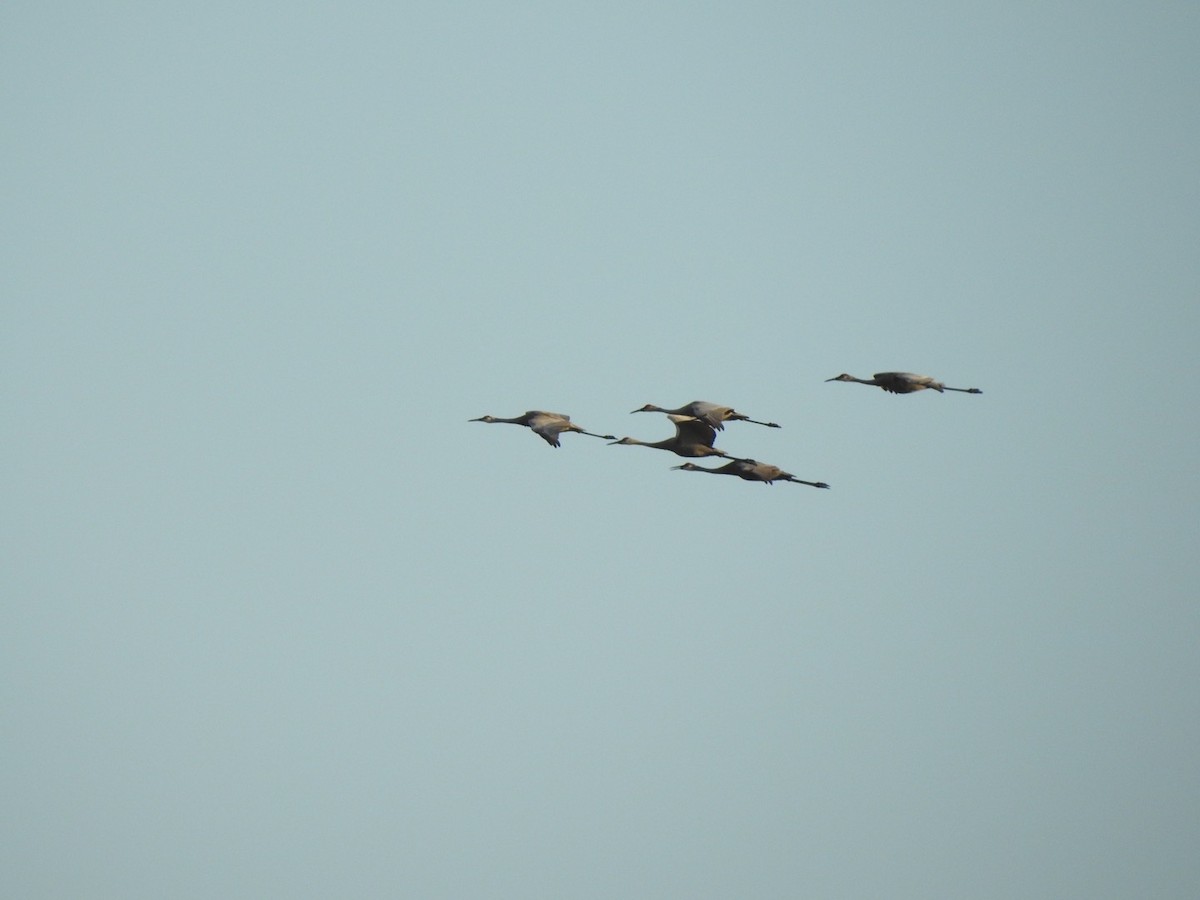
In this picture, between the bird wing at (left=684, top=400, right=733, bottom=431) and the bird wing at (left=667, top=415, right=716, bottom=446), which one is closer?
the bird wing at (left=684, top=400, right=733, bottom=431)

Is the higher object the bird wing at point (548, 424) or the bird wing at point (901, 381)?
the bird wing at point (901, 381)

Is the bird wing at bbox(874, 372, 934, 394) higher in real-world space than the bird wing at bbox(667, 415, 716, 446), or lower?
higher

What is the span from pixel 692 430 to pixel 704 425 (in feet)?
1.94

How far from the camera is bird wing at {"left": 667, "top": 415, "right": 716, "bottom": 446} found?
7988 centimetres

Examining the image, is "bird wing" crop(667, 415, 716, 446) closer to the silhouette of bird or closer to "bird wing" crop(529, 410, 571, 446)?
the silhouette of bird

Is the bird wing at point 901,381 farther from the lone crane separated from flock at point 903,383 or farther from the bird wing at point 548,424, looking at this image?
the bird wing at point 548,424

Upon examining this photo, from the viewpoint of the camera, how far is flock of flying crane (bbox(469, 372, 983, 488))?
74.7 meters

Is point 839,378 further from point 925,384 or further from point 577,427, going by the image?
point 577,427

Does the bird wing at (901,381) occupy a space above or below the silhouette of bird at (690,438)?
above

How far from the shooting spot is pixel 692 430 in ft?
262

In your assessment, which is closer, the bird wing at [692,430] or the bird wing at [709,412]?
the bird wing at [709,412]

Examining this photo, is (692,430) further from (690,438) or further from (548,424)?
(548,424)

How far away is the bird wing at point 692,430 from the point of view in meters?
79.9

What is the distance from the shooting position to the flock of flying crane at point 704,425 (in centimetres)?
7469
